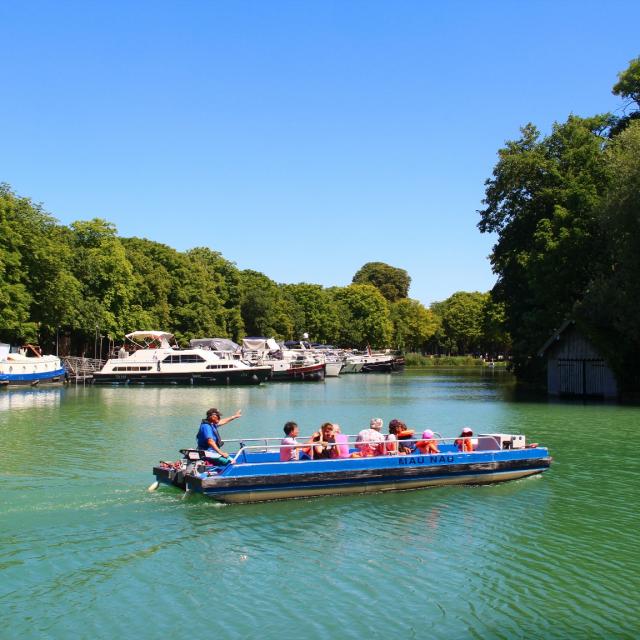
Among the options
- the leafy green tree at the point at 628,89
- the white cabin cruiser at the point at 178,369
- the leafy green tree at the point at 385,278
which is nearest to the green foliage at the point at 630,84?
the leafy green tree at the point at 628,89

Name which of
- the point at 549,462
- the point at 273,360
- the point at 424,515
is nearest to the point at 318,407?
the point at 549,462

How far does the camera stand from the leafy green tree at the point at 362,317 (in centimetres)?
13812

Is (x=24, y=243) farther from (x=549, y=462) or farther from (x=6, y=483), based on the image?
(x=549, y=462)

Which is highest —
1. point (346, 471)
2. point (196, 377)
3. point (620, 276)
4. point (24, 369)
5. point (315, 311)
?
point (315, 311)

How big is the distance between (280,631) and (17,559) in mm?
5662

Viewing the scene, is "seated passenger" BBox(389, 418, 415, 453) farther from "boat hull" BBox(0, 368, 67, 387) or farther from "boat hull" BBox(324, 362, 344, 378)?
"boat hull" BBox(324, 362, 344, 378)

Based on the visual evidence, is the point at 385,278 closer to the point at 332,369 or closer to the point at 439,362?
the point at 439,362

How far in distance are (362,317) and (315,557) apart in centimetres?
12710

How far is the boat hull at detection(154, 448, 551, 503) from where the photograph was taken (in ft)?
58.5

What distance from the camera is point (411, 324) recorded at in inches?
5999

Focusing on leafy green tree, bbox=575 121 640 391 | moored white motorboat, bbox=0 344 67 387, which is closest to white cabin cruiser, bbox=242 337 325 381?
moored white motorboat, bbox=0 344 67 387

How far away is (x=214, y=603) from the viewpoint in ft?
39.1

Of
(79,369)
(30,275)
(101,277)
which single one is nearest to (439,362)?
(101,277)

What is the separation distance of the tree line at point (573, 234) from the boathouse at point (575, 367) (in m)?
1.01
